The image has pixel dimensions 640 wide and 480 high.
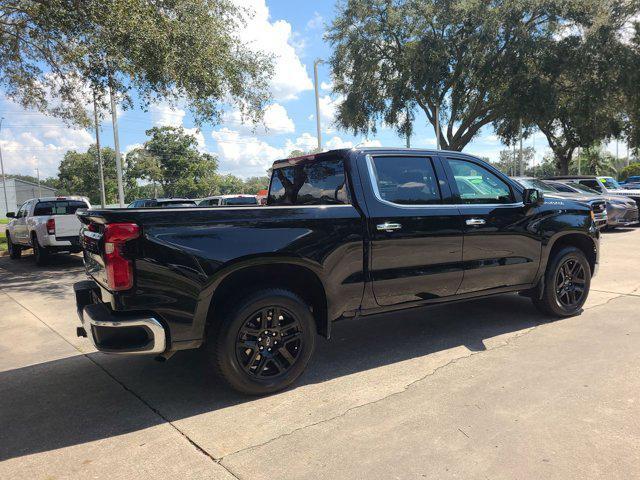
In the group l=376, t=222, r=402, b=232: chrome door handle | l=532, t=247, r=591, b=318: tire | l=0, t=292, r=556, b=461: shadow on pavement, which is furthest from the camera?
l=532, t=247, r=591, b=318: tire

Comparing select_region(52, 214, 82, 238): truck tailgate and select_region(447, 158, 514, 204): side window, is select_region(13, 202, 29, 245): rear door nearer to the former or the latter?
select_region(52, 214, 82, 238): truck tailgate

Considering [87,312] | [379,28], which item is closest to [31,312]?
[87,312]

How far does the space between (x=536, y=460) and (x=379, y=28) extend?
23.8 m

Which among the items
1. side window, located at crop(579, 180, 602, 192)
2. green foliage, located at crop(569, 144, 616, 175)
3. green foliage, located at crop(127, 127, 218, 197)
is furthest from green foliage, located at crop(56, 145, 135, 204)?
green foliage, located at crop(569, 144, 616, 175)

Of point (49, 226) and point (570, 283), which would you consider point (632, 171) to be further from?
point (49, 226)

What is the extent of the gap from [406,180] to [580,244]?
2.84m

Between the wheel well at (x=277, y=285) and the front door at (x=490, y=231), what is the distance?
60.5 inches

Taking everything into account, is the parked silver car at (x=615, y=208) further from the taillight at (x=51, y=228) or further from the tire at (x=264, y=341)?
the taillight at (x=51, y=228)

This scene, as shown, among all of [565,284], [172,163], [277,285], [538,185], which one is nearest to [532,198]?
[565,284]

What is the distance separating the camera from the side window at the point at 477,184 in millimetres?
4844

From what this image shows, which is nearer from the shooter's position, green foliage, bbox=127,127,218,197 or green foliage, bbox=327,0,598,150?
green foliage, bbox=327,0,598,150

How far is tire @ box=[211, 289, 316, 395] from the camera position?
3.56 m

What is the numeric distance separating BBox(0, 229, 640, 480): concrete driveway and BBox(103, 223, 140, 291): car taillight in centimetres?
103

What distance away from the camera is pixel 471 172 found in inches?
197
